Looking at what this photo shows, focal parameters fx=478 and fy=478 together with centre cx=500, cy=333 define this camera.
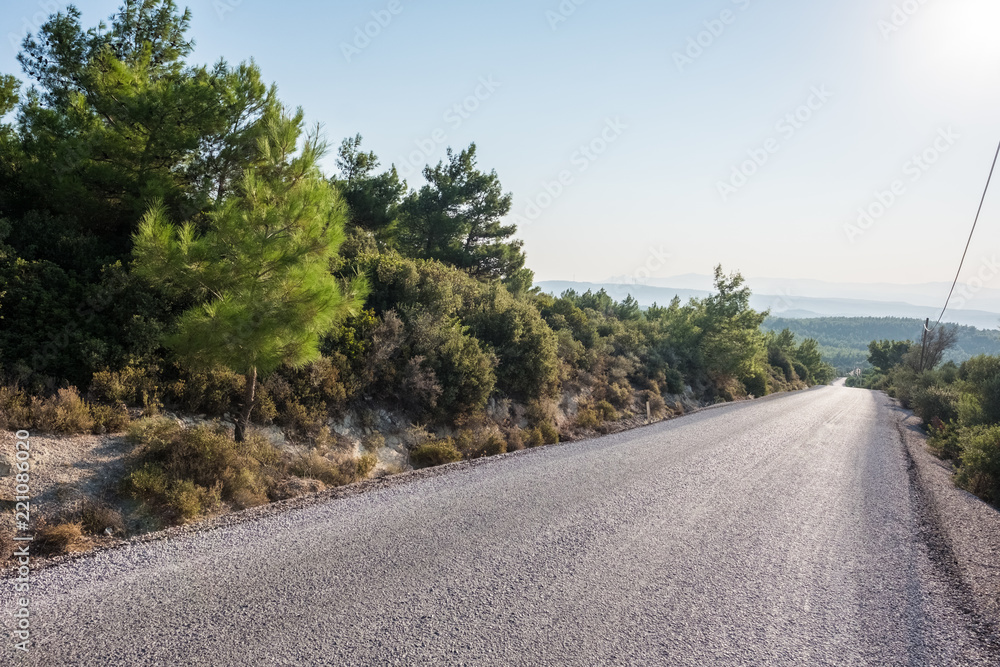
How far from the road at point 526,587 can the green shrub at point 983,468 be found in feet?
11.4

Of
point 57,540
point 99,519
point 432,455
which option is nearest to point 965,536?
point 432,455

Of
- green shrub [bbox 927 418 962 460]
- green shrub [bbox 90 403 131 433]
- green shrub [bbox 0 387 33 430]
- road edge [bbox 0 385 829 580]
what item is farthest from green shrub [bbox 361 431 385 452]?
green shrub [bbox 927 418 962 460]

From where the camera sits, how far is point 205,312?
282 inches

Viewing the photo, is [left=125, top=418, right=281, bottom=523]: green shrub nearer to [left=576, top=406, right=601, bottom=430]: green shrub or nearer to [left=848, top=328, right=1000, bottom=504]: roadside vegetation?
[left=576, top=406, right=601, bottom=430]: green shrub

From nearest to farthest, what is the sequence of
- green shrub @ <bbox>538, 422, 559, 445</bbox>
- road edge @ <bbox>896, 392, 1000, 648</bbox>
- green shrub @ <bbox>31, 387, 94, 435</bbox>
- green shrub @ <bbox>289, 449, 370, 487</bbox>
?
1. road edge @ <bbox>896, 392, 1000, 648</bbox>
2. green shrub @ <bbox>31, 387, 94, 435</bbox>
3. green shrub @ <bbox>289, 449, 370, 487</bbox>
4. green shrub @ <bbox>538, 422, 559, 445</bbox>

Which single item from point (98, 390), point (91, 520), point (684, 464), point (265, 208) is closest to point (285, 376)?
point (98, 390)

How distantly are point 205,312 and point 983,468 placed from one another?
14.6 meters

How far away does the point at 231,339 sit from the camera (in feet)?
23.4

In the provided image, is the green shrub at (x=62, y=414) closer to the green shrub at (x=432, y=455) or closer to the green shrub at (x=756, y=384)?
the green shrub at (x=432, y=455)

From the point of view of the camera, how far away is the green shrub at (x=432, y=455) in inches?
372

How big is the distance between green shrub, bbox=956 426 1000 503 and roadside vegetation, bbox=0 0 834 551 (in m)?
7.81

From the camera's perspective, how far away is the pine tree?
278 inches

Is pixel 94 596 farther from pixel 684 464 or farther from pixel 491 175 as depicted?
pixel 491 175

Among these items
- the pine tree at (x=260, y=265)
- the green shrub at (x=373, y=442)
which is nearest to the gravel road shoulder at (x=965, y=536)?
the green shrub at (x=373, y=442)
